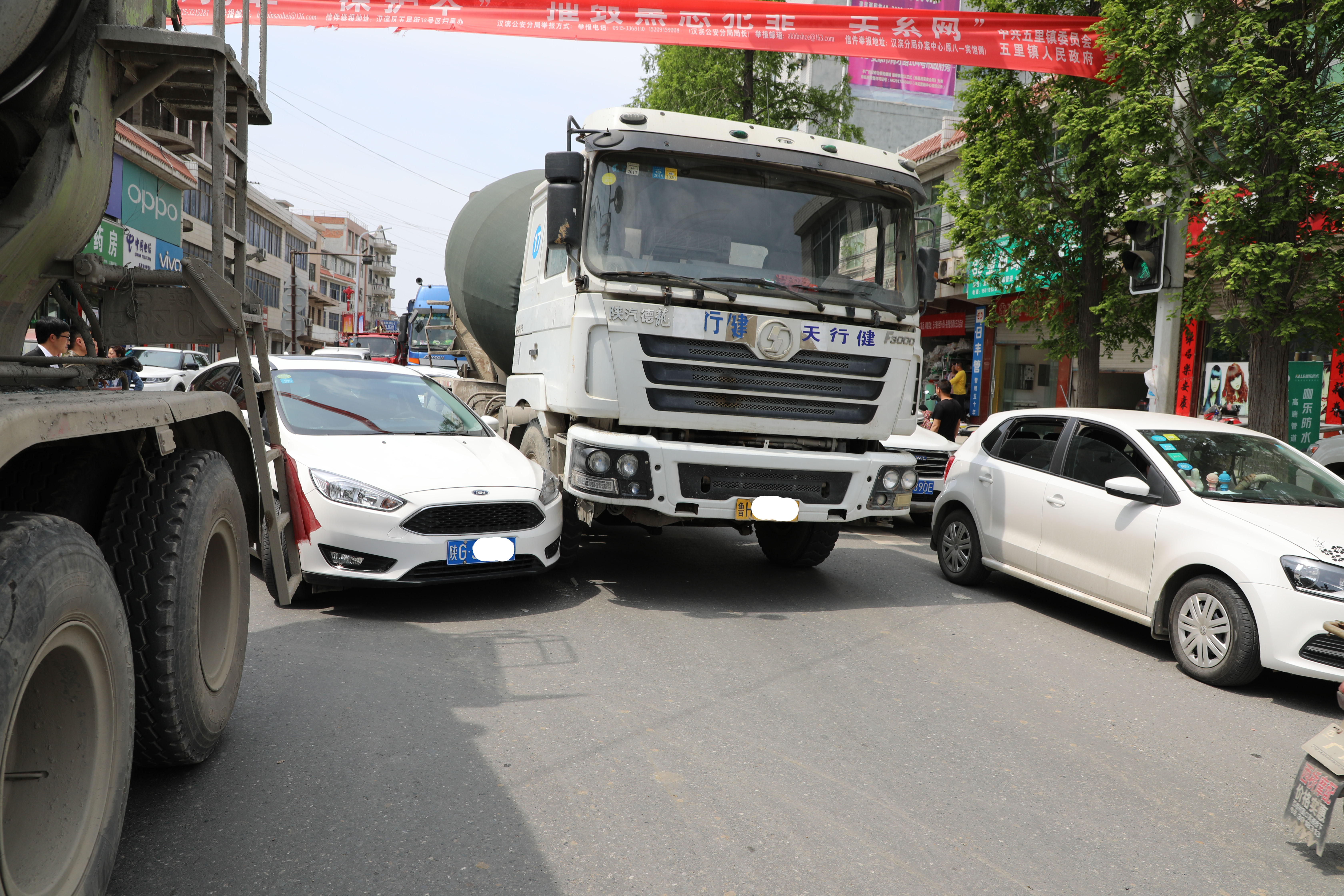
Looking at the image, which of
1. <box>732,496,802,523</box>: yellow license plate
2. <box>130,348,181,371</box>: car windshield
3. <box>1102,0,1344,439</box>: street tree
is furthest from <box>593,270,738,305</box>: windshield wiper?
<box>130,348,181,371</box>: car windshield

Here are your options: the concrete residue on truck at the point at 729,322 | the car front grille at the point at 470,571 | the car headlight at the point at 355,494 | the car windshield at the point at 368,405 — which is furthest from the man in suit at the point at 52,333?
the concrete residue on truck at the point at 729,322

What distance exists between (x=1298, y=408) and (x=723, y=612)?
28.5 ft

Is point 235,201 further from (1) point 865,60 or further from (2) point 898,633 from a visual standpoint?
(1) point 865,60

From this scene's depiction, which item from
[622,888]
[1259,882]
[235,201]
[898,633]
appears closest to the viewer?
[622,888]

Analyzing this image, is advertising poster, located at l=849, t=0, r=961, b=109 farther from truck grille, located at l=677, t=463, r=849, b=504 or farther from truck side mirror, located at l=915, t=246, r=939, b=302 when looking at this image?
truck grille, located at l=677, t=463, r=849, b=504

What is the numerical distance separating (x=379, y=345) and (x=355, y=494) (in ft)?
112

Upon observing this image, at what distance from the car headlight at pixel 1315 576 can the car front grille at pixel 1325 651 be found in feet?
0.70

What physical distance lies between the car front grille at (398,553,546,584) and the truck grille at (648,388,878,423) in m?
1.30

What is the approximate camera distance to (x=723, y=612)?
21.3 feet

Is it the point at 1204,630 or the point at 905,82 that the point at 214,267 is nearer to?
the point at 1204,630

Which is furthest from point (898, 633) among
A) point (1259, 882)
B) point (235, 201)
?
point (235, 201)

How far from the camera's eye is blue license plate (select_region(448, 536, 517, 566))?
6031mm

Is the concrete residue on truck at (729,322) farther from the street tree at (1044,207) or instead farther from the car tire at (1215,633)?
the street tree at (1044,207)

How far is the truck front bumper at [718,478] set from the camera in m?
6.28
